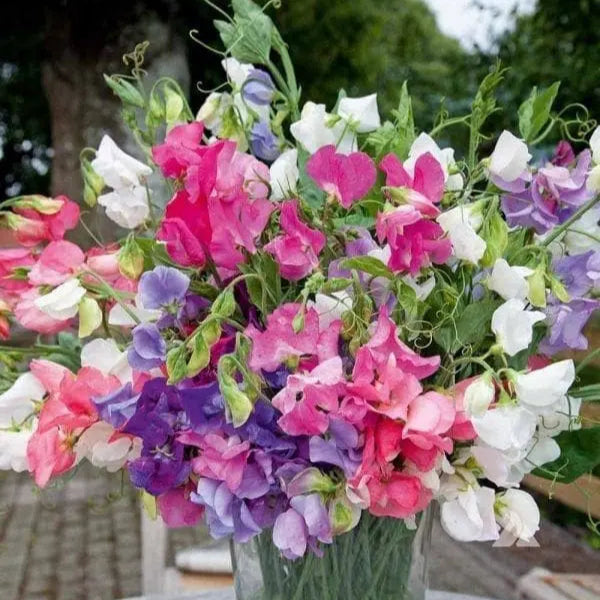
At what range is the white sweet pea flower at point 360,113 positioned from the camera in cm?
95

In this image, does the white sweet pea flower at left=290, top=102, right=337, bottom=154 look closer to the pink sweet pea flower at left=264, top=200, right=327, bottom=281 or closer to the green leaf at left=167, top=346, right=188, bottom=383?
the pink sweet pea flower at left=264, top=200, right=327, bottom=281

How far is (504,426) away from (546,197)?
0.79 feet

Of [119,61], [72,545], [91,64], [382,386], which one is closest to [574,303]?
[382,386]

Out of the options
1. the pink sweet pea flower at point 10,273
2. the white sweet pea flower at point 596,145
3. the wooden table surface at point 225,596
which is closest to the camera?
the white sweet pea flower at point 596,145

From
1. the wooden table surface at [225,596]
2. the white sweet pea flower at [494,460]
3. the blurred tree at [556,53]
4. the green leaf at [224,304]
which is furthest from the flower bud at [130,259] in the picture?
the blurred tree at [556,53]

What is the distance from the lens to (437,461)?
2.71ft

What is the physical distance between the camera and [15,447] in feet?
2.97

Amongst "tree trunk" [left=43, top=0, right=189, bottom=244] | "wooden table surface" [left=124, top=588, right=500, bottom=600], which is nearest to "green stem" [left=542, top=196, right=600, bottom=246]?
"wooden table surface" [left=124, top=588, right=500, bottom=600]

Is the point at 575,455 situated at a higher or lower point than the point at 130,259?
lower

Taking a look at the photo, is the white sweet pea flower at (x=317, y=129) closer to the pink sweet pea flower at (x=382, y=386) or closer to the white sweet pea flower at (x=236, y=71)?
the white sweet pea flower at (x=236, y=71)

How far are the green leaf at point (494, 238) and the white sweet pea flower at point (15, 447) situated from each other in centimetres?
41

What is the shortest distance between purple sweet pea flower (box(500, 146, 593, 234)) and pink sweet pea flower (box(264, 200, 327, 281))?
178mm

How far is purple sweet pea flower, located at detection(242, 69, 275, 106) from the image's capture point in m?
1.01

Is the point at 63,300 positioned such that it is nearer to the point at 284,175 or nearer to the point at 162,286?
the point at 162,286
